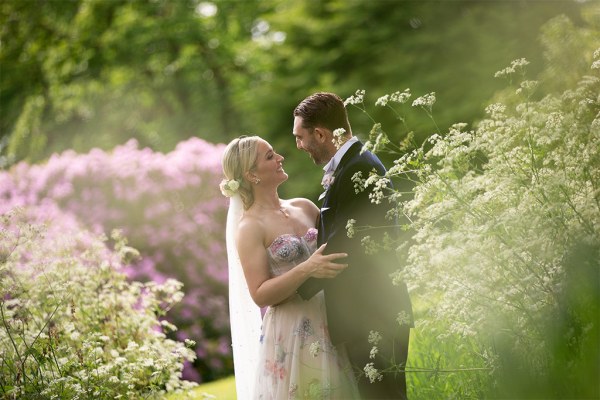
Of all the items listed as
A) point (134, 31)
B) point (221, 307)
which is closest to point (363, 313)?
point (221, 307)

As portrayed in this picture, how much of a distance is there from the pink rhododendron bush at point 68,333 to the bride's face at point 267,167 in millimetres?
1493

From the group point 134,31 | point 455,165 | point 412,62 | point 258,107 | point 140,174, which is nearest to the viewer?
point 455,165

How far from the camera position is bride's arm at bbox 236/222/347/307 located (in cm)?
429

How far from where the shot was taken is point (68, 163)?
39.2 ft

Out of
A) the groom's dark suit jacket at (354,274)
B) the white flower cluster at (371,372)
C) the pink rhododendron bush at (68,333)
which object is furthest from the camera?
the pink rhododendron bush at (68,333)

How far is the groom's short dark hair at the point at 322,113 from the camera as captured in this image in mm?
4531

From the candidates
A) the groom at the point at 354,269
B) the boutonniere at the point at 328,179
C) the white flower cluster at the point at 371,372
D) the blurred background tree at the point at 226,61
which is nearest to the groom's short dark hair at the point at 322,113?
the groom at the point at 354,269

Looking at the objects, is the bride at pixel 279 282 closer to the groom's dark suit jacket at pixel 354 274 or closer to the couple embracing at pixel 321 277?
the couple embracing at pixel 321 277

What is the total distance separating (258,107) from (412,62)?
4.24 metres

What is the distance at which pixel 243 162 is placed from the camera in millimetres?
4781

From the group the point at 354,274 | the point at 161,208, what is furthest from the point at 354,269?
the point at 161,208

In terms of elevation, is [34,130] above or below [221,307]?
above

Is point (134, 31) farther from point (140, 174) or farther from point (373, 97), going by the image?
point (140, 174)

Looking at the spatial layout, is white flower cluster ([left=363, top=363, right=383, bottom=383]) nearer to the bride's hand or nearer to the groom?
the groom
